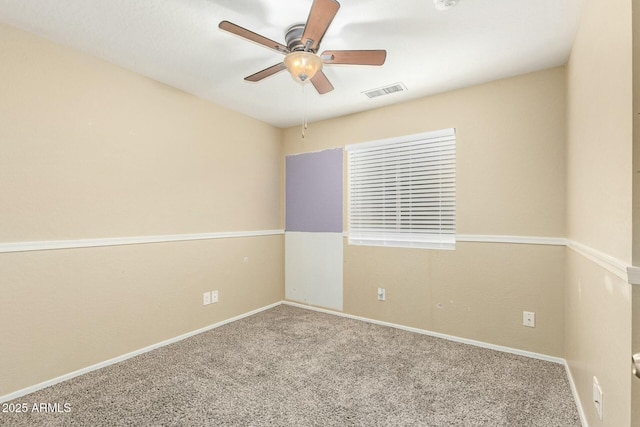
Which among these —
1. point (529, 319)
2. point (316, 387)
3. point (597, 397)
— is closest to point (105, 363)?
point (316, 387)

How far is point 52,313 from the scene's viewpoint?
204cm

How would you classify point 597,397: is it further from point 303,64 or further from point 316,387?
point 303,64

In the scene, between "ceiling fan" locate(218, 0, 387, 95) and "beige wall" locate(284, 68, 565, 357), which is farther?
"beige wall" locate(284, 68, 565, 357)

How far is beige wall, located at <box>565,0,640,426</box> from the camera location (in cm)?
102

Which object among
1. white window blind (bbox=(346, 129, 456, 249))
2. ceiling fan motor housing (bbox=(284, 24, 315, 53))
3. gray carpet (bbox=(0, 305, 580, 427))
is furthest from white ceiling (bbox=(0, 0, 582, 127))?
gray carpet (bbox=(0, 305, 580, 427))

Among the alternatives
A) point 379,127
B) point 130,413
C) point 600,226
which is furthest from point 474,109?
point 130,413

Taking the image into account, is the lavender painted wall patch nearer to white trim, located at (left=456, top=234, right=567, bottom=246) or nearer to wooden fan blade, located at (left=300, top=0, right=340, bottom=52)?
white trim, located at (left=456, top=234, right=567, bottom=246)

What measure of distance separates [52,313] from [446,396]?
265cm

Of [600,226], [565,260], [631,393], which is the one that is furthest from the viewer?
[565,260]

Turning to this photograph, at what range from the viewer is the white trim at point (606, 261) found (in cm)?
101

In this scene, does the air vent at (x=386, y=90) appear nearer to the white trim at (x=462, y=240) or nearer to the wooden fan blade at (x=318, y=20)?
the wooden fan blade at (x=318, y=20)

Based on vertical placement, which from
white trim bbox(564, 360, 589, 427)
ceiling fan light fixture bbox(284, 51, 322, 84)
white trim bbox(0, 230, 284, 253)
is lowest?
white trim bbox(564, 360, 589, 427)

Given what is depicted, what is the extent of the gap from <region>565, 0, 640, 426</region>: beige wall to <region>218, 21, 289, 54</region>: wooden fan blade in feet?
4.87

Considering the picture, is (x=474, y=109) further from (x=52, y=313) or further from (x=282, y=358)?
(x=52, y=313)
